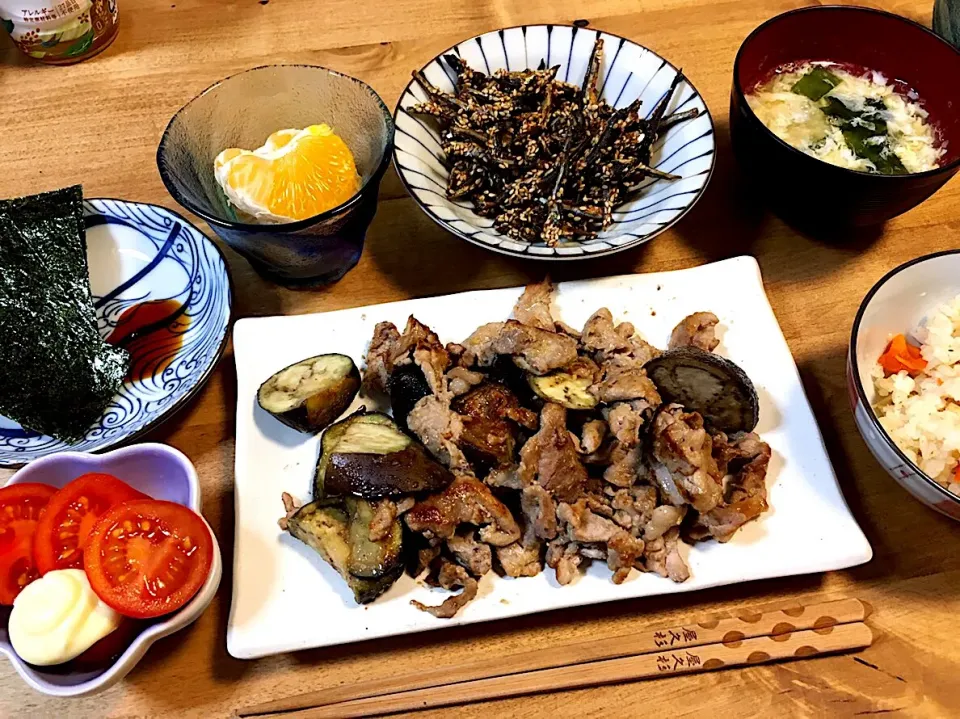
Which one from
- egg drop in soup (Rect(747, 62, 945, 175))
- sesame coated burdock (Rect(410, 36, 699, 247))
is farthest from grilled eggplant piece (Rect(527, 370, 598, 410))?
egg drop in soup (Rect(747, 62, 945, 175))

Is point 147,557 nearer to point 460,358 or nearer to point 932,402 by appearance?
point 460,358

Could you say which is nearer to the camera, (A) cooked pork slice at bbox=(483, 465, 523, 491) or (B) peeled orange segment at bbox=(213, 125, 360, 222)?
(A) cooked pork slice at bbox=(483, 465, 523, 491)

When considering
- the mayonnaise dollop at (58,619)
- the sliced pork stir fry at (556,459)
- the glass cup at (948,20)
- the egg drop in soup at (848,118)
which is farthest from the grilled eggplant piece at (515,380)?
the glass cup at (948,20)

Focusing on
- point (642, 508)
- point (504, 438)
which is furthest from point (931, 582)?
point (504, 438)

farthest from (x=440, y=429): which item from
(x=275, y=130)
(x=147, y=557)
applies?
(x=275, y=130)

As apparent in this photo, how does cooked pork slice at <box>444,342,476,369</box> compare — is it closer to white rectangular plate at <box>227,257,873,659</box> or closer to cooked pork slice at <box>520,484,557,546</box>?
white rectangular plate at <box>227,257,873,659</box>
